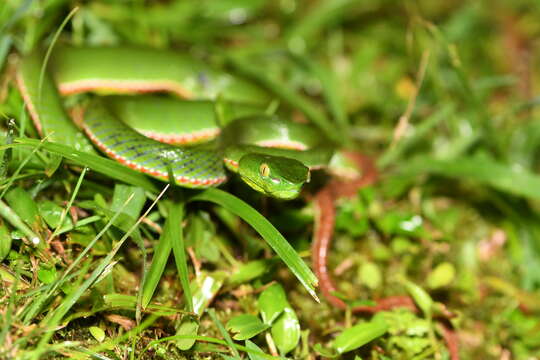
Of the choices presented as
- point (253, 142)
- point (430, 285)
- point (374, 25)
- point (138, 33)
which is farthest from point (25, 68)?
point (374, 25)

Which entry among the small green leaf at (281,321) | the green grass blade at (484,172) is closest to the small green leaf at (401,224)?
the green grass blade at (484,172)

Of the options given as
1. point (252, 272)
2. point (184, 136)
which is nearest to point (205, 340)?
point (252, 272)

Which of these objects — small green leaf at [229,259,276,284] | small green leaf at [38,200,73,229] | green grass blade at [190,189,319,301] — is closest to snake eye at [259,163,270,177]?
green grass blade at [190,189,319,301]

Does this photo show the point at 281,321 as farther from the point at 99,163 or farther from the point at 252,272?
the point at 99,163

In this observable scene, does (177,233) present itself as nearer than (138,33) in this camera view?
Yes

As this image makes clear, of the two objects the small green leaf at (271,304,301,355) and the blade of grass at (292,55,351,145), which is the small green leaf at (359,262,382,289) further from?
the blade of grass at (292,55,351,145)

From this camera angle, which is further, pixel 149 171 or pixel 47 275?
pixel 149 171

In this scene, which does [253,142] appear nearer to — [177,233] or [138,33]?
[177,233]
